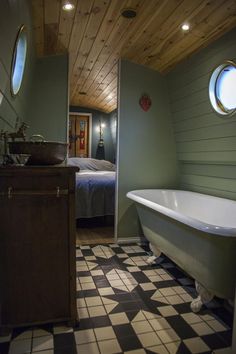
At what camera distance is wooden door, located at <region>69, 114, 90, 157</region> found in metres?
6.57

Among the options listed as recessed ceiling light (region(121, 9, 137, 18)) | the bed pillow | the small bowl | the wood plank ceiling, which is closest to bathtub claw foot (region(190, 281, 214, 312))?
the small bowl

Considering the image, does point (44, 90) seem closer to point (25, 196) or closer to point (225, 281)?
point (25, 196)

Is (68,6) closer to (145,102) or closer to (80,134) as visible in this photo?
(145,102)

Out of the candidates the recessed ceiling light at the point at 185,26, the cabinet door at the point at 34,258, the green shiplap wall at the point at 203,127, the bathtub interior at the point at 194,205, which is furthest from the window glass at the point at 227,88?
the cabinet door at the point at 34,258

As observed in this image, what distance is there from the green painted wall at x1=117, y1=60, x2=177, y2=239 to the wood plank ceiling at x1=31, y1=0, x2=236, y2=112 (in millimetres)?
211

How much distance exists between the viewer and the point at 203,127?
3031 mm

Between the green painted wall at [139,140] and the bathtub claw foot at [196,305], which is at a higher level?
the green painted wall at [139,140]

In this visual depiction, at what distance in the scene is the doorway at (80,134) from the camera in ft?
21.6

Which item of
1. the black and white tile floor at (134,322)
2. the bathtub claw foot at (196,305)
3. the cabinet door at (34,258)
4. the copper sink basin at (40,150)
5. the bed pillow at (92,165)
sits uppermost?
the copper sink basin at (40,150)

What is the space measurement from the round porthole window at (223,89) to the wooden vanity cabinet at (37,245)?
1723 millimetres

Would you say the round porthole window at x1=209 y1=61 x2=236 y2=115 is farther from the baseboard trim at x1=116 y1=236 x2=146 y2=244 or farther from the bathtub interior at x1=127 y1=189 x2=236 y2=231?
the baseboard trim at x1=116 y1=236 x2=146 y2=244

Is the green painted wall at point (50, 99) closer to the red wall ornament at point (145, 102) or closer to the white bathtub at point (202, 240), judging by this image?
the red wall ornament at point (145, 102)

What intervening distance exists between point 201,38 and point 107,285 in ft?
7.84

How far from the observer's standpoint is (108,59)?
3.43m
